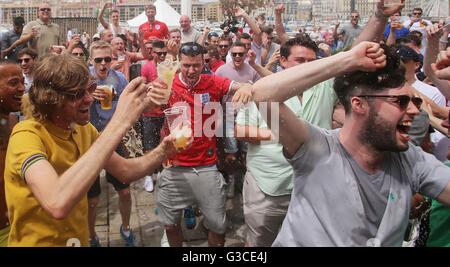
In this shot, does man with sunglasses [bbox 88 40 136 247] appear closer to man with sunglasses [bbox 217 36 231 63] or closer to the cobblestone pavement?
the cobblestone pavement

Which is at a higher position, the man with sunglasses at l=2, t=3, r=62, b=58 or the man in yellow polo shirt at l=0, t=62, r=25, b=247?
the man with sunglasses at l=2, t=3, r=62, b=58

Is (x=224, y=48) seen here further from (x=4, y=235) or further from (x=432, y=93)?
(x=4, y=235)

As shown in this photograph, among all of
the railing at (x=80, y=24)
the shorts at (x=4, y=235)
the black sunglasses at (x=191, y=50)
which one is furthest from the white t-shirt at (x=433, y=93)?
the railing at (x=80, y=24)

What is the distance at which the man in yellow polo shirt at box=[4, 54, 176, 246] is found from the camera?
185 cm

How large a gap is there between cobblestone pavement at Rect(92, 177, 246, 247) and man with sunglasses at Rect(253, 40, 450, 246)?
106 inches

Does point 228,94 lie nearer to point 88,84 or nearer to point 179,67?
point 179,67

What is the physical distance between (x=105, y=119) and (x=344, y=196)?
3.08 meters

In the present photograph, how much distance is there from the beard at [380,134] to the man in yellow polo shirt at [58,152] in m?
0.97

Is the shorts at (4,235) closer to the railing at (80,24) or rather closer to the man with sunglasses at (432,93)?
the man with sunglasses at (432,93)

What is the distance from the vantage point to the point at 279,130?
199 centimetres

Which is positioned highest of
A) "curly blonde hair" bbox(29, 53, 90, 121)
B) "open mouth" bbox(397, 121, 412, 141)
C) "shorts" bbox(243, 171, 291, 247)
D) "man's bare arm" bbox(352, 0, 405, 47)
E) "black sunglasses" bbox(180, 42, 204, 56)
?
"man's bare arm" bbox(352, 0, 405, 47)

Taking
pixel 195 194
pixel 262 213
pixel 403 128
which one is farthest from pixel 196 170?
pixel 403 128

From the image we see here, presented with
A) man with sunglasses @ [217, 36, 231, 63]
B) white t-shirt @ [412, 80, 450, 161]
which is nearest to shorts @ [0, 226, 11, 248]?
white t-shirt @ [412, 80, 450, 161]

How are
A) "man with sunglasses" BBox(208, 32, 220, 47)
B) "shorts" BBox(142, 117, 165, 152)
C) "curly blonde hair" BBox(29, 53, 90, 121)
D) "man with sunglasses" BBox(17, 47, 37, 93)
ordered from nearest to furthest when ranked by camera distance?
"curly blonde hair" BBox(29, 53, 90, 121) < "man with sunglasses" BBox(17, 47, 37, 93) < "shorts" BBox(142, 117, 165, 152) < "man with sunglasses" BBox(208, 32, 220, 47)
